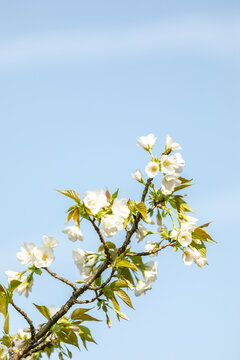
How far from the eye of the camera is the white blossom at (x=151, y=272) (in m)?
2.40

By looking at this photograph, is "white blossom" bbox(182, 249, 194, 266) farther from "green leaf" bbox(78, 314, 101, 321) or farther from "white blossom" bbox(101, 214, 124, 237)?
"green leaf" bbox(78, 314, 101, 321)

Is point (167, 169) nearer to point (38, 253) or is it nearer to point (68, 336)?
point (38, 253)

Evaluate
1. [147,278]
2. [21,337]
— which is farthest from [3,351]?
[147,278]

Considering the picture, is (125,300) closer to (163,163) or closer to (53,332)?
(53,332)

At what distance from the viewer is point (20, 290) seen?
7.70ft

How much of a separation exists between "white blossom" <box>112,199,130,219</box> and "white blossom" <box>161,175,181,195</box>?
0.19 metres

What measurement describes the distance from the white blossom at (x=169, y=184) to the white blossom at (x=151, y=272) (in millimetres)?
332

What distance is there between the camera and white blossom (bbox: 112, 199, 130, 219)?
224 cm

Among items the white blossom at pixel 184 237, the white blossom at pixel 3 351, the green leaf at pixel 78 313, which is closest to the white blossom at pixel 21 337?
the white blossom at pixel 3 351

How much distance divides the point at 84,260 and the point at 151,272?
0.99 ft

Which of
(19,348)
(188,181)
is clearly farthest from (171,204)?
(19,348)

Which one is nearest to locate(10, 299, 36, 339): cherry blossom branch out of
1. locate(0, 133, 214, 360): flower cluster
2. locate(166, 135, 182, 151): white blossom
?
locate(0, 133, 214, 360): flower cluster

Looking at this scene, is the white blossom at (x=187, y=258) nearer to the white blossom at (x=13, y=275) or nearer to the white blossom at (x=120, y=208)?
the white blossom at (x=120, y=208)

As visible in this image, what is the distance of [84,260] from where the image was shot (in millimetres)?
2375
